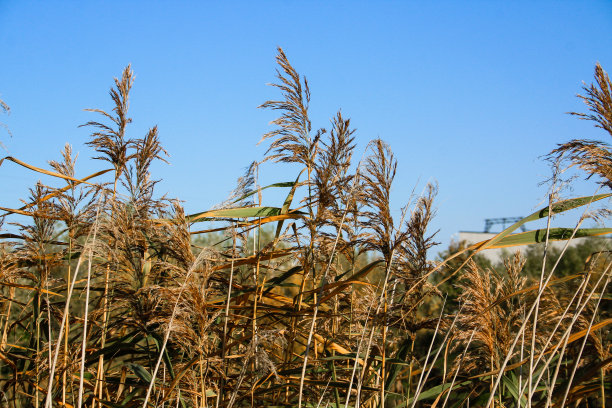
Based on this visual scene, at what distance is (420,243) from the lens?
2.85m

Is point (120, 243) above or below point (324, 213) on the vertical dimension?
below

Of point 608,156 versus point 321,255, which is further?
point 321,255

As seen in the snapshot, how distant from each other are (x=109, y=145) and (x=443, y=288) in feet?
42.8

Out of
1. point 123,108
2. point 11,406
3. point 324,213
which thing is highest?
point 123,108

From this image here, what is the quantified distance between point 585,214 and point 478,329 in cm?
86

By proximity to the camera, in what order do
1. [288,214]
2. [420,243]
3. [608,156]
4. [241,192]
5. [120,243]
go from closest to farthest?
[608,156], [120,243], [420,243], [288,214], [241,192]

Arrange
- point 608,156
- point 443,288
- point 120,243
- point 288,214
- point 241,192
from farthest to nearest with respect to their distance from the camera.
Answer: point 443,288 < point 241,192 < point 288,214 < point 120,243 < point 608,156

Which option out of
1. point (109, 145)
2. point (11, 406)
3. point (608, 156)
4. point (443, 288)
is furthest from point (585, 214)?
point (443, 288)

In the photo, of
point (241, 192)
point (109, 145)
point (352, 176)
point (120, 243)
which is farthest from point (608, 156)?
point (109, 145)

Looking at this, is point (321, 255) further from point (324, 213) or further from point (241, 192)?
point (241, 192)

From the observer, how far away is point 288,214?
3.08 m

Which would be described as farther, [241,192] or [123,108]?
[123,108]

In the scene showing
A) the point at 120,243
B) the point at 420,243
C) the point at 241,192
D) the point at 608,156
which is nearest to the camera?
the point at 608,156

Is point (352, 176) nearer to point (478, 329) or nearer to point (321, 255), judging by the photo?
point (321, 255)
